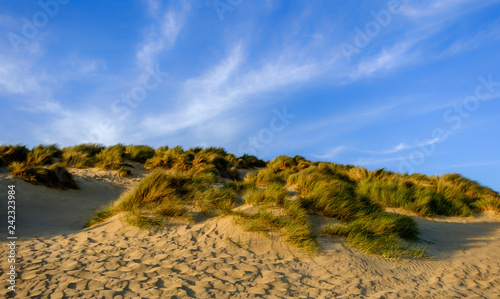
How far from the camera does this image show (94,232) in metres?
6.01

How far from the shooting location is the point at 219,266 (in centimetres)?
450

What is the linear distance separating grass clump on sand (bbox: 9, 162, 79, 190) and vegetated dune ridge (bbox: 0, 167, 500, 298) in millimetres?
2738

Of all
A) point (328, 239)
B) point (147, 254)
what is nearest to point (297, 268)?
point (328, 239)

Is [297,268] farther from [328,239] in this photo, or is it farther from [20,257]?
[20,257]

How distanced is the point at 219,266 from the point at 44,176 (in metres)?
7.82

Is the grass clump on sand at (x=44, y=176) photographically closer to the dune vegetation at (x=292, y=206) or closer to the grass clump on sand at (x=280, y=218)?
the dune vegetation at (x=292, y=206)

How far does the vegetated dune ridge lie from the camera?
3.89 metres

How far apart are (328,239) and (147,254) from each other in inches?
126

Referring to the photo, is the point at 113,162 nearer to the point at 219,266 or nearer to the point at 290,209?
the point at 290,209

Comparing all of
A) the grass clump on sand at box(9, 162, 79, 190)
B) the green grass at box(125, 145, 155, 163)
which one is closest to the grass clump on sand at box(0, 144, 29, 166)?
the grass clump on sand at box(9, 162, 79, 190)

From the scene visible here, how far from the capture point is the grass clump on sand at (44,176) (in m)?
9.30

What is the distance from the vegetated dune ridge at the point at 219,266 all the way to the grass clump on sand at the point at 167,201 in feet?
1.04

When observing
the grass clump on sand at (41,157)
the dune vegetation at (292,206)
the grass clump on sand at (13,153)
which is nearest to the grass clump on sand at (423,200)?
the dune vegetation at (292,206)

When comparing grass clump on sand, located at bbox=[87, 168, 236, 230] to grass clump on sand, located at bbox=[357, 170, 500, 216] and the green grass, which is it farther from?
the green grass
